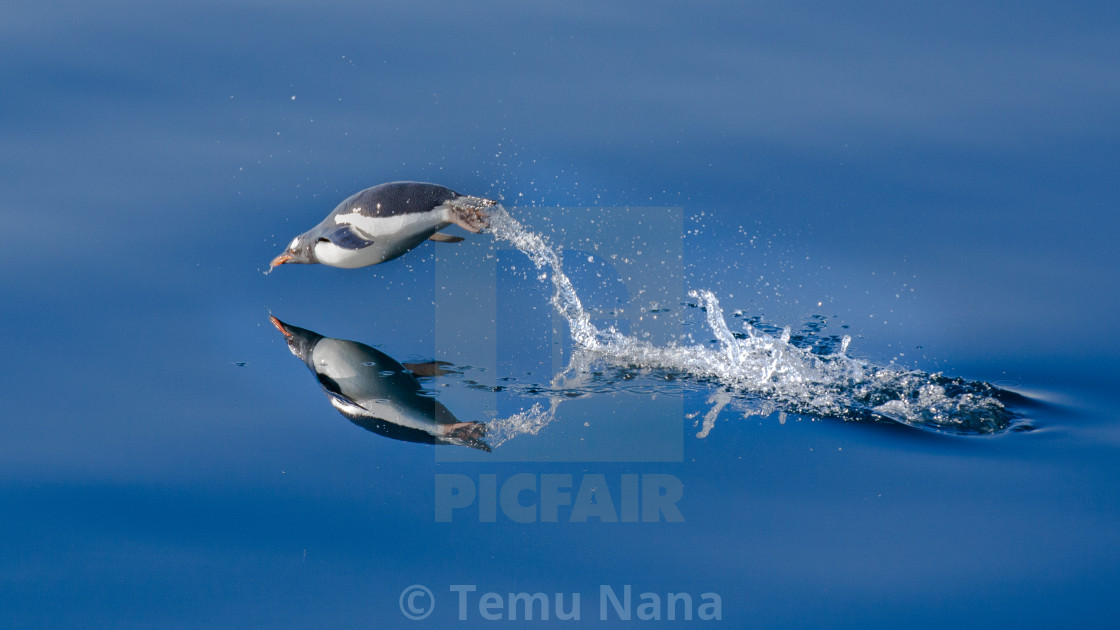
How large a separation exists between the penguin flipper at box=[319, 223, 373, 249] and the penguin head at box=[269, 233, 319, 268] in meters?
0.22

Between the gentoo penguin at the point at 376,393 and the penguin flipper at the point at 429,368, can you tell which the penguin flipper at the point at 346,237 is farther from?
the penguin flipper at the point at 429,368

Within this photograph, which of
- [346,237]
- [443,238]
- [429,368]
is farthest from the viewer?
[443,238]

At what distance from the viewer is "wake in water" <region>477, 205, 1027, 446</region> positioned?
635 cm

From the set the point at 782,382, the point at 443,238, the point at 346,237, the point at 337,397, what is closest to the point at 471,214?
the point at 443,238

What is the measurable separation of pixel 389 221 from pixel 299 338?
999 millimetres

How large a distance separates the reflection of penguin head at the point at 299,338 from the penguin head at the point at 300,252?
1.80 ft

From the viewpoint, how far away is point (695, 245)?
8.33 metres

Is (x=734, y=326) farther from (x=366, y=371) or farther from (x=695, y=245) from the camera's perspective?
A: (x=366, y=371)

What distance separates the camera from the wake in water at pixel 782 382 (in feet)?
20.8

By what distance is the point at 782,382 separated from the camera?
22.1 ft
